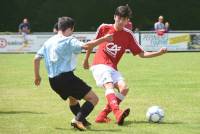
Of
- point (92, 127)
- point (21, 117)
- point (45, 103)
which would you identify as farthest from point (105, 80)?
point (45, 103)

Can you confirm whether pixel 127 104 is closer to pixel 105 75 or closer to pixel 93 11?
pixel 105 75

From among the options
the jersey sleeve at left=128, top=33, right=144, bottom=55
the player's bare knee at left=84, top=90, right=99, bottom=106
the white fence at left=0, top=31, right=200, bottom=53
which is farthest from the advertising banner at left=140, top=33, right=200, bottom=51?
the player's bare knee at left=84, top=90, right=99, bottom=106

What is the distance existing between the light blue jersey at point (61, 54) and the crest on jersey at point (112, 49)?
3.86ft

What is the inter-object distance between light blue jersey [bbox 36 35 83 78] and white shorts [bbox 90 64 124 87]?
3.05ft

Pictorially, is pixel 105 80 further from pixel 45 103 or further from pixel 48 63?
pixel 45 103

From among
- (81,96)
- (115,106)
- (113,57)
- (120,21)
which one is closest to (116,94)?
(115,106)

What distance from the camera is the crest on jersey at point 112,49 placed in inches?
377

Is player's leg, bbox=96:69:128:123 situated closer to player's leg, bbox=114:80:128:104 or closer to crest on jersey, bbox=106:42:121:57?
player's leg, bbox=114:80:128:104

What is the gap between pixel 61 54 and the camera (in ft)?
27.5

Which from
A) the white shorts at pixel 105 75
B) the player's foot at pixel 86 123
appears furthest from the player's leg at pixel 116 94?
the player's foot at pixel 86 123

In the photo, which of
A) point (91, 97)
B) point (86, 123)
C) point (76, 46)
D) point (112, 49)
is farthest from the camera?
point (112, 49)

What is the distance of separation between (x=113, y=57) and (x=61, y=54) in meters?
1.44

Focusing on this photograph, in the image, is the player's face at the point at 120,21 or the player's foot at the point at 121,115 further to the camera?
the player's face at the point at 120,21

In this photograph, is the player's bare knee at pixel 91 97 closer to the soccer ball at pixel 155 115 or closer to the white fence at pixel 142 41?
the soccer ball at pixel 155 115
